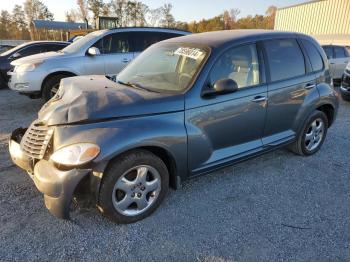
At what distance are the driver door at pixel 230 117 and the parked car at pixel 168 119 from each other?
11mm

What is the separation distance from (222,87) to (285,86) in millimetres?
1197

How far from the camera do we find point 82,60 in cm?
699

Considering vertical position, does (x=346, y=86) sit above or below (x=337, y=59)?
below

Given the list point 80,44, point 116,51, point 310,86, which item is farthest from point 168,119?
point 80,44

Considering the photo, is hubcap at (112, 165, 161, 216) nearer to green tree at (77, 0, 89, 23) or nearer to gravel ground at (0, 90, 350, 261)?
gravel ground at (0, 90, 350, 261)

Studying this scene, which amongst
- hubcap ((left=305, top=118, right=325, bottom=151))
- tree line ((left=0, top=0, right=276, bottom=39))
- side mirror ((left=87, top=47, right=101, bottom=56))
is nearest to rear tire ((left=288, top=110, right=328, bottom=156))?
hubcap ((left=305, top=118, right=325, bottom=151))

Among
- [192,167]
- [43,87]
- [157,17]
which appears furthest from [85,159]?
[157,17]

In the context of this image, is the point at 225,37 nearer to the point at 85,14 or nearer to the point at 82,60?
the point at 82,60

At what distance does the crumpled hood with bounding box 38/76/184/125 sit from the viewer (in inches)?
109

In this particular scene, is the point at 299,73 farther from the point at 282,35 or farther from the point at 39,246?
the point at 39,246

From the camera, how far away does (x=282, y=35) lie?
405 cm

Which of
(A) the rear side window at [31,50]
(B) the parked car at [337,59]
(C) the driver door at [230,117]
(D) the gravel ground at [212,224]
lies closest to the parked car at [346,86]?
(B) the parked car at [337,59]

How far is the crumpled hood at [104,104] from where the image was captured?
2.77 m

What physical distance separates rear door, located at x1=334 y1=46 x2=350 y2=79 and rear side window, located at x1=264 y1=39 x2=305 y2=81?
8.46 metres
